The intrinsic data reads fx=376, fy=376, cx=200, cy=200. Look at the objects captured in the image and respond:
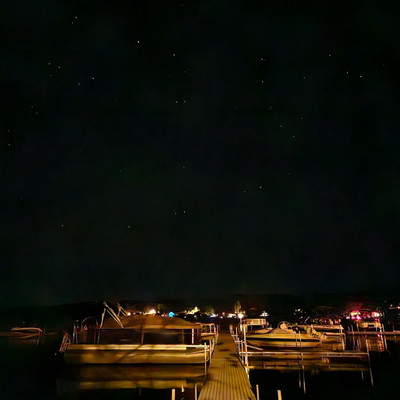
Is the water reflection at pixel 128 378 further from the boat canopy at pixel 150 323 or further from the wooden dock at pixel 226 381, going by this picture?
the boat canopy at pixel 150 323

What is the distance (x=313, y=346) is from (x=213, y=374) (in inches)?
1128

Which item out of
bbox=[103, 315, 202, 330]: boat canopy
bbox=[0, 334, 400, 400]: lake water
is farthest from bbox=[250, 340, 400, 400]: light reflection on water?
bbox=[103, 315, 202, 330]: boat canopy

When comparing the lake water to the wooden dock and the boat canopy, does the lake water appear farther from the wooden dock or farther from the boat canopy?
Result: the boat canopy

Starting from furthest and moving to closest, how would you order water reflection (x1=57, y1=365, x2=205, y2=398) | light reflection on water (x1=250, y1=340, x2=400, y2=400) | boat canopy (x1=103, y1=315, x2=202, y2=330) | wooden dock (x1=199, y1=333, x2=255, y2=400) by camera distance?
1. boat canopy (x1=103, y1=315, x2=202, y2=330)
2. water reflection (x1=57, y1=365, x2=205, y2=398)
3. light reflection on water (x1=250, y1=340, x2=400, y2=400)
4. wooden dock (x1=199, y1=333, x2=255, y2=400)

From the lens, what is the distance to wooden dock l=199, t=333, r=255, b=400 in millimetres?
23109

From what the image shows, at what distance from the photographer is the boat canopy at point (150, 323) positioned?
46053 mm

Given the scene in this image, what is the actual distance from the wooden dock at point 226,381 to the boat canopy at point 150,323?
7197mm

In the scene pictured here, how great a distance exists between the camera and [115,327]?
47.3m

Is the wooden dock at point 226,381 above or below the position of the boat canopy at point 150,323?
below

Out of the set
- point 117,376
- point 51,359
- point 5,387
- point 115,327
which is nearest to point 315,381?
point 117,376

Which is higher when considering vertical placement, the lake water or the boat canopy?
the boat canopy

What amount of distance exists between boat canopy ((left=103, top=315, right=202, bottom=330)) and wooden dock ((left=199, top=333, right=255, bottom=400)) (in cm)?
720

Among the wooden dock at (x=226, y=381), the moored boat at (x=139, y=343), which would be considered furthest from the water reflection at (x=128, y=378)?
the wooden dock at (x=226, y=381)

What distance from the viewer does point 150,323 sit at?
4694cm
